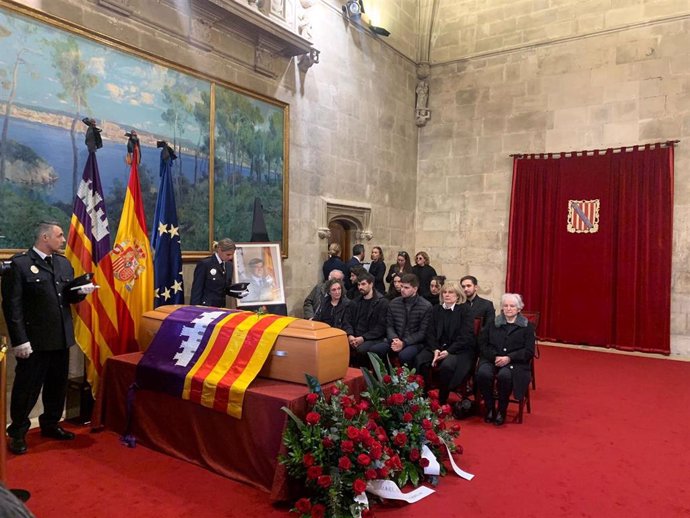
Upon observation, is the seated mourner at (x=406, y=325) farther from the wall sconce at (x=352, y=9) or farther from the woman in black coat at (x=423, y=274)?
the wall sconce at (x=352, y=9)

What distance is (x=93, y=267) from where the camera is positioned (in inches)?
170

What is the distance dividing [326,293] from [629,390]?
3.59 m

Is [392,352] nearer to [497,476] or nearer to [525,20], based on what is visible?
[497,476]

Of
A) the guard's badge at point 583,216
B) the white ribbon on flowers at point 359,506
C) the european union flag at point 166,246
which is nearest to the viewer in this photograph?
the white ribbon on flowers at point 359,506

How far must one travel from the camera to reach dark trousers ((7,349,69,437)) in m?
3.70

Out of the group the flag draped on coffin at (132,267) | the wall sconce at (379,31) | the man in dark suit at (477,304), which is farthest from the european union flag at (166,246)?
the wall sconce at (379,31)

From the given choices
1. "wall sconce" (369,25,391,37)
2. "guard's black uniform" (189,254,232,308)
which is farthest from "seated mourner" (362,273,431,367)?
"wall sconce" (369,25,391,37)

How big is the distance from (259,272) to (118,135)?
2091mm

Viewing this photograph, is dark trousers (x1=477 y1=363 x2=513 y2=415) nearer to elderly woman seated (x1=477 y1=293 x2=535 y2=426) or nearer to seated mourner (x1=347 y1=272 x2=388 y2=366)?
elderly woman seated (x1=477 y1=293 x2=535 y2=426)

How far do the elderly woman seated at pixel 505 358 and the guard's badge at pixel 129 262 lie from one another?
3.14 metres

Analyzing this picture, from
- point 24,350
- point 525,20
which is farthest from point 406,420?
point 525,20

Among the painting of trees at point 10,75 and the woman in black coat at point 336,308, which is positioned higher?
the painting of trees at point 10,75

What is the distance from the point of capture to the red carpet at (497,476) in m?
2.99

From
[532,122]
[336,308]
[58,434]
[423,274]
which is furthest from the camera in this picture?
[532,122]
